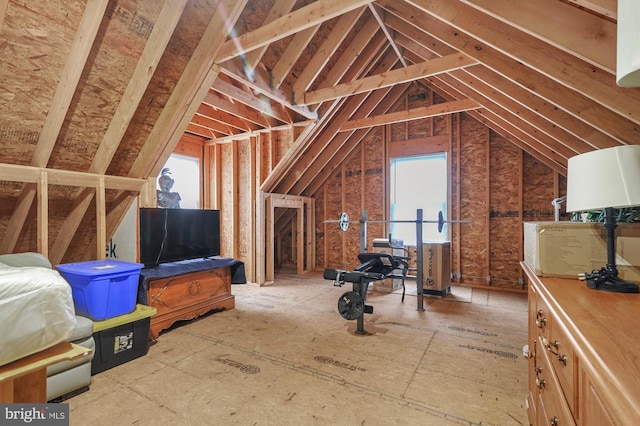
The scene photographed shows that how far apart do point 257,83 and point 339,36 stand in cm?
129

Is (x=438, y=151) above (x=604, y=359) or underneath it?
above

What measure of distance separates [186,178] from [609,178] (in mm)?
6684

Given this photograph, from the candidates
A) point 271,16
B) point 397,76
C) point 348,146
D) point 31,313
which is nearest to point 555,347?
point 31,313

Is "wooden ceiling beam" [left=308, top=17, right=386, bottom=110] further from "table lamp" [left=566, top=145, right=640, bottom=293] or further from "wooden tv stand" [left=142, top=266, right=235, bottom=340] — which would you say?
"table lamp" [left=566, top=145, right=640, bottom=293]

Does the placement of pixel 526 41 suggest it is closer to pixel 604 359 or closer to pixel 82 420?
pixel 604 359

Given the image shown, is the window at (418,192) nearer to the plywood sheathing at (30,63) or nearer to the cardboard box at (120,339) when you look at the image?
the cardboard box at (120,339)

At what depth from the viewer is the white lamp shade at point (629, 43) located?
1.97ft

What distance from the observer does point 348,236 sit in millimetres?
7016

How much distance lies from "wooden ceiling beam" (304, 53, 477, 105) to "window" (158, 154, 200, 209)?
3499mm

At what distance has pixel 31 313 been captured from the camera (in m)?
1.18

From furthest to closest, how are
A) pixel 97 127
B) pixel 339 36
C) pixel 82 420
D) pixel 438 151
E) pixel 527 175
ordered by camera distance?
pixel 438 151, pixel 527 175, pixel 339 36, pixel 97 127, pixel 82 420

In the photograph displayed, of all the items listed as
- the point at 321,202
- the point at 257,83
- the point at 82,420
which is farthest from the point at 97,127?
the point at 321,202

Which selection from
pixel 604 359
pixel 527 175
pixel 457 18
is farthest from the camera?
pixel 527 175

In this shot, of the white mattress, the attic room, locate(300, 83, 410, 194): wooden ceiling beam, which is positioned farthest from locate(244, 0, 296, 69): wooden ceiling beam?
the white mattress
